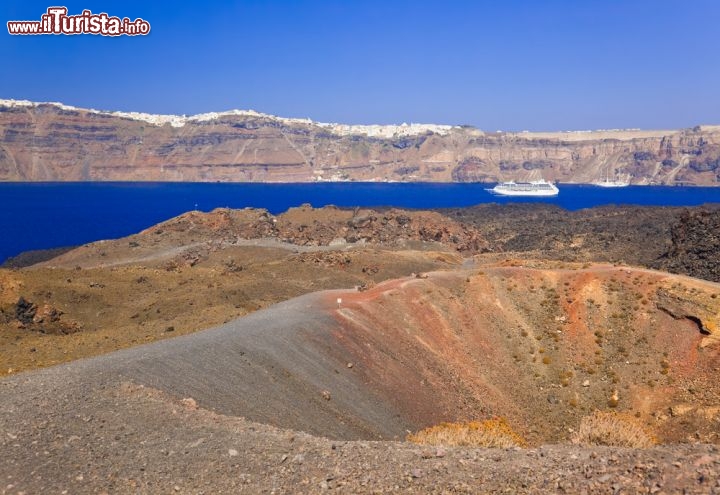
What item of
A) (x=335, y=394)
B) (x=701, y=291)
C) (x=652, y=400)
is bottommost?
(x=652, y=400)

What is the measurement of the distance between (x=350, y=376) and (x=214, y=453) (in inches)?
475

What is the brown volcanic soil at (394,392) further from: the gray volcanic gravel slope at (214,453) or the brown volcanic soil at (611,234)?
the brown volcanic soil at (611,234)

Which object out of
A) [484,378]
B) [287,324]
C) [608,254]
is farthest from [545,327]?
[608,254]

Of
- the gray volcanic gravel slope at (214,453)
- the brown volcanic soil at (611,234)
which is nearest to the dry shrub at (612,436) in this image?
the gray volcanic gravel slope at (214,453)

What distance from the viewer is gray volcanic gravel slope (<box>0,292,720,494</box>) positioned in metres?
11.7

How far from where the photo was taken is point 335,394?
23312mm

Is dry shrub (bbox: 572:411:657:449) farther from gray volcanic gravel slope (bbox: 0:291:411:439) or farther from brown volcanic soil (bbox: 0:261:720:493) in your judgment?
gray volcanic gravel slope (bbox: 0:291:411:439)

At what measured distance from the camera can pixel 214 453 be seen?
533 inches

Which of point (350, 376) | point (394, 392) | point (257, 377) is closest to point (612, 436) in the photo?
point (394, 392)

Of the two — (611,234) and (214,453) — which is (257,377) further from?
(611,234)

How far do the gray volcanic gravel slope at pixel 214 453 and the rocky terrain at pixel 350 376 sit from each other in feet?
0.18

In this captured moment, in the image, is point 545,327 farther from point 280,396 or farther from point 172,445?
point 172,445

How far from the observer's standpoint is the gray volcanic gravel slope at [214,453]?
11664 mm

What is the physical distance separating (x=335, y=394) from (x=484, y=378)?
8.73 m
